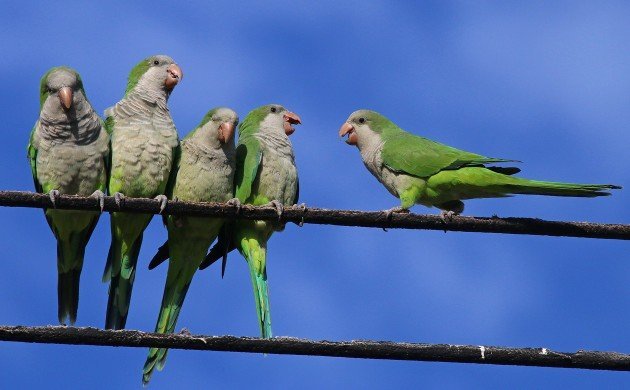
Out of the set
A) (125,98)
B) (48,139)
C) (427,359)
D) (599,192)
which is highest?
(125,98)

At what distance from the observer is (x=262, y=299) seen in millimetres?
8297

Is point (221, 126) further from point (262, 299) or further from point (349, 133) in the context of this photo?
point (262, 299)

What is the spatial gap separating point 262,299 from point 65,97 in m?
2.42

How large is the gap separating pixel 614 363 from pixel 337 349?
1.31 meters

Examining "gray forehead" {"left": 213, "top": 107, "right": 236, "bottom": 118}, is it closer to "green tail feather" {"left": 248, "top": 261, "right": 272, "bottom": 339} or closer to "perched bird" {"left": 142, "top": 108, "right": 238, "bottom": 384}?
"perched bird" {"left": 142, "top": 108, "right": 238, "bottom": 384}

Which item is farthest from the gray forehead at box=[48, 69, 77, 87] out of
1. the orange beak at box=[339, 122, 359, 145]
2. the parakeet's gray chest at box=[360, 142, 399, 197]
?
the parakeet's gray chest at box=[360, 142, 399, 197]

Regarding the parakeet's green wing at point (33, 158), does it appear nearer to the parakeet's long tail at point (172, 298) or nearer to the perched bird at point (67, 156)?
the perched bird at point (67, 156)

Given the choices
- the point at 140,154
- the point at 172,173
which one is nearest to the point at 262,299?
the point at 172,173

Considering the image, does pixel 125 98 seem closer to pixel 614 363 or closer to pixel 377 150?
pixel 377 150

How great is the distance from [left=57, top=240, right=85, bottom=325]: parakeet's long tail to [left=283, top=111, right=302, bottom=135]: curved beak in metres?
2.27

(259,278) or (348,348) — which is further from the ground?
(259,278)

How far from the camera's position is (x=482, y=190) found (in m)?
7.43

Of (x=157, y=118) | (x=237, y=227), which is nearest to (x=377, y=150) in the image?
(x=237, y=227)

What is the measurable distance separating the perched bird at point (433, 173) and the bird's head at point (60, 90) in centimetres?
264
